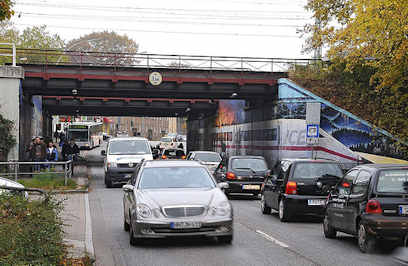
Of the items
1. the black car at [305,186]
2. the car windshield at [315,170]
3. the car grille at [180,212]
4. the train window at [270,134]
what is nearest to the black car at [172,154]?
the train window at [270,134]

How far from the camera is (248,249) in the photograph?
11484mm

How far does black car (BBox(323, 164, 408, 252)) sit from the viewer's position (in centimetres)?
1066

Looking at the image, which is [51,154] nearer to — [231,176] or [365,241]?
[231,176]

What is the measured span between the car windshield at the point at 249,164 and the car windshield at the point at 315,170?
796cm

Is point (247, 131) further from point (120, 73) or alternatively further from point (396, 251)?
point (396, 251)

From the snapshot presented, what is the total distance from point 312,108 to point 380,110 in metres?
8.50

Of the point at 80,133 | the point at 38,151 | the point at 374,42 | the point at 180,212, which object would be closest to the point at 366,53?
the point at 374,42

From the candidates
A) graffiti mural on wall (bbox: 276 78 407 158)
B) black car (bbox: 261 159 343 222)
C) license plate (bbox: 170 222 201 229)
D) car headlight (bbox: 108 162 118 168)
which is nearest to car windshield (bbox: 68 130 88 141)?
graffiti mural on wall (bbox: 276 78 407 158)

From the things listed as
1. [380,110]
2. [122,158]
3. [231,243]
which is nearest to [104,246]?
[231,243]

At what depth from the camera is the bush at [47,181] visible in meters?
→ 26.5

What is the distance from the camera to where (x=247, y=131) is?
5266 centimetres

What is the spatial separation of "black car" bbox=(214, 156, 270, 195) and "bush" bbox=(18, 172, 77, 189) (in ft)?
22.0

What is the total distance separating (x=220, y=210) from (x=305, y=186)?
5158 millimetres

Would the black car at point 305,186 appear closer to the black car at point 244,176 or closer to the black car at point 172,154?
the black car at point 244,176
